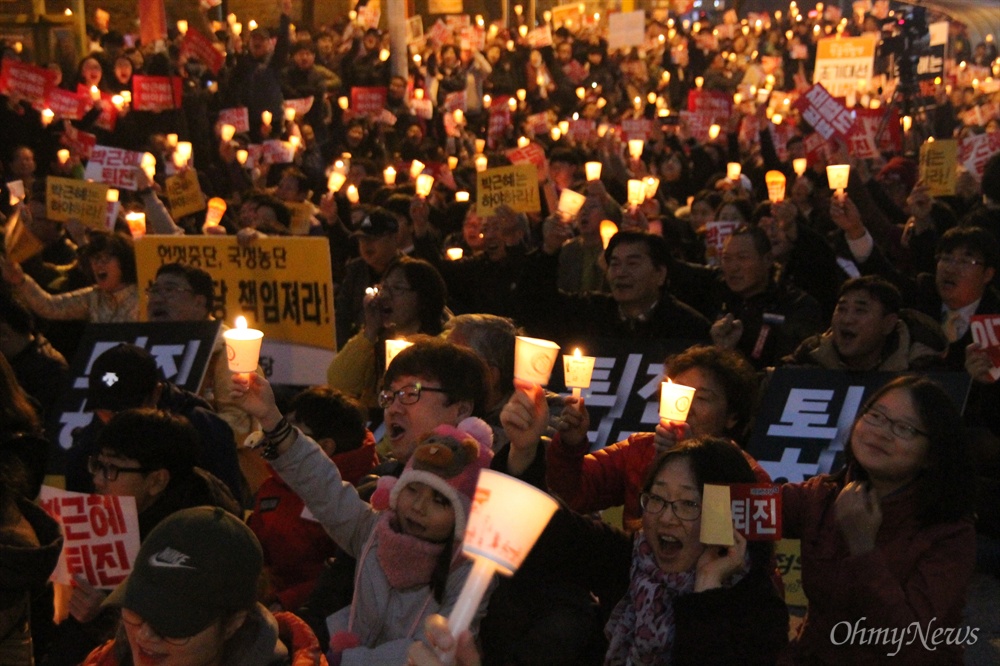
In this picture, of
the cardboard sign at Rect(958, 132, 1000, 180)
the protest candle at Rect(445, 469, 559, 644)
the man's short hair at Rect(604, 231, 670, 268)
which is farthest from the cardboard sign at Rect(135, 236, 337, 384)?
the cardboard sign at Rect(958, 132, 1000, 180)

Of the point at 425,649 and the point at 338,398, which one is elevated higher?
the point at 425,649

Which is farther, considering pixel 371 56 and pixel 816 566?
pixel 371 56

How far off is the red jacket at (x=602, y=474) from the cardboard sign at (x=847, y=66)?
44.1 ft

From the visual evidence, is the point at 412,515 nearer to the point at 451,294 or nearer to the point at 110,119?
the point at 451,294

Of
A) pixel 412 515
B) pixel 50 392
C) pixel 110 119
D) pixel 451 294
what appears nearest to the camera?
pixel 412 515

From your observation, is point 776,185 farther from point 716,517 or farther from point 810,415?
point 716,517

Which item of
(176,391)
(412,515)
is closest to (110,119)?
(176,391)

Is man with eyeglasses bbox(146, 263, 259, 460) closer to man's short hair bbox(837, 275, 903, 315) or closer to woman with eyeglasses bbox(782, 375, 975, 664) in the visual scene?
man's short hair bbox(837, 275, 903, 315)

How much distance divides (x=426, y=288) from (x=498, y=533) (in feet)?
12.5

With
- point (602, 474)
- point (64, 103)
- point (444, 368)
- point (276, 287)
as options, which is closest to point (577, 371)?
point (602, 474)

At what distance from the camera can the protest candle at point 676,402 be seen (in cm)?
405

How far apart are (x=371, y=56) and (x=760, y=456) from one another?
12.9 m

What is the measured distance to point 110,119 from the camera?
12.5 metres

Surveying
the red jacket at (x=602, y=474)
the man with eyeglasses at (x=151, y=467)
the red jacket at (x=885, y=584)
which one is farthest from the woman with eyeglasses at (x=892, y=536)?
the man with eyeglasses at (x=151, y=467)
